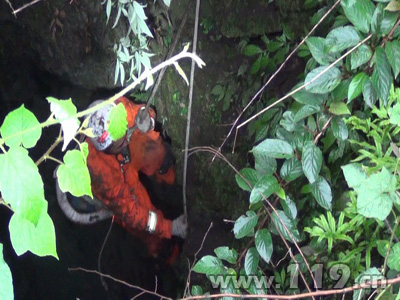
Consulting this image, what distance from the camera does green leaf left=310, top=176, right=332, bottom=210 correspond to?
0.96 metres

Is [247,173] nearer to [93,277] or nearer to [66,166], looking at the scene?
[66,166]

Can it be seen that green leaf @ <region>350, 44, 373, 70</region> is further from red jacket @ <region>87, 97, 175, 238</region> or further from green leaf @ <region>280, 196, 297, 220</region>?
red jacket @ <region>87, 97, 175, 238</region>

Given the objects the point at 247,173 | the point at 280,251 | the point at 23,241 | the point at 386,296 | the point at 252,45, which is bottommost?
the point at 280,251

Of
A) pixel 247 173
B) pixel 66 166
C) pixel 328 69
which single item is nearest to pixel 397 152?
pixel 328 69

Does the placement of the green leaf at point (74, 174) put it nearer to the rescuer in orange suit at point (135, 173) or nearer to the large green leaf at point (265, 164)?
the large green leaf at point (265, 164)

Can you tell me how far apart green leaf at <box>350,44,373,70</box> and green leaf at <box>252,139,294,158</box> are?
0.70 ft

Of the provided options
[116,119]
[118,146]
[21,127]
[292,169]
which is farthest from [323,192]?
[118,146]

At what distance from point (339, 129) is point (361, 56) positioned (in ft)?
0.58

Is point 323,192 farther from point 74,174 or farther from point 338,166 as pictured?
point 74,174

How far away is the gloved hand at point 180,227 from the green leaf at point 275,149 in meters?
1.07

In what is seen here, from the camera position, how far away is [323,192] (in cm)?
96

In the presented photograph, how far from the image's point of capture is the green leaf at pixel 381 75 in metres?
0.84

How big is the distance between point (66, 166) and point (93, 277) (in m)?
1.48

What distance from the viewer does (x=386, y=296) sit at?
0.78 metres
